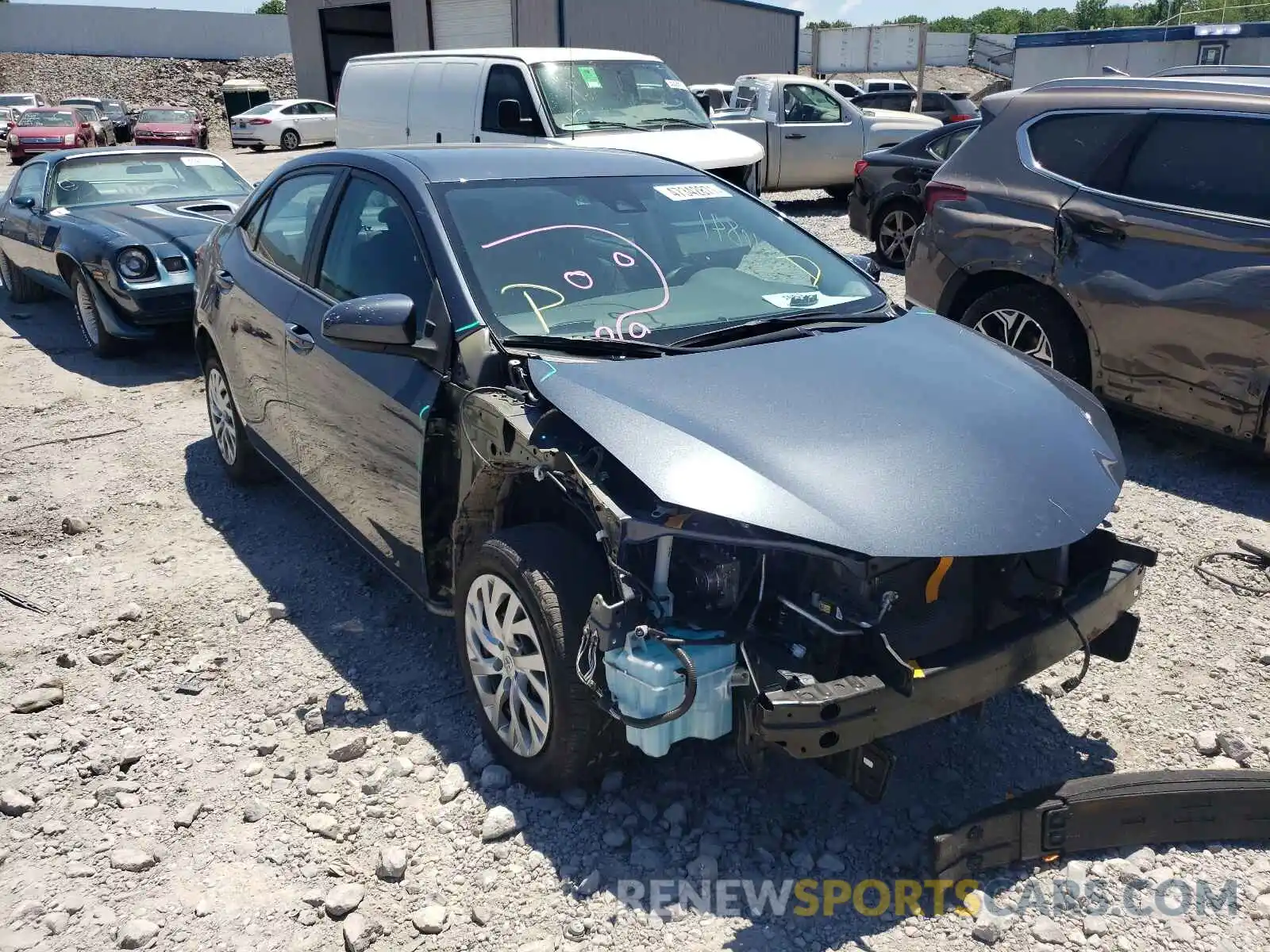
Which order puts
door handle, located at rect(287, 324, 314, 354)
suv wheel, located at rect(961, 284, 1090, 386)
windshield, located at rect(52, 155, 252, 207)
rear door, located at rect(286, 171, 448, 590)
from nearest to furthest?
rear door, located at rect(286, 171, 448, 590)
door handle, located at rect(287, 324, 314, 354)
suv wheel, located at rect(961, 284, 1090, 386)
windshield, located at rect(52, 155, 252, 207)

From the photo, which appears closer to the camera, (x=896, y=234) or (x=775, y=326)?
(x=775, y=326)

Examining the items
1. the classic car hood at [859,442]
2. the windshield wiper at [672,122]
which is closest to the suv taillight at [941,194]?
the classic car hood at [859,442]

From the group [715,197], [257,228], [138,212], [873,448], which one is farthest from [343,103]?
[873,448]

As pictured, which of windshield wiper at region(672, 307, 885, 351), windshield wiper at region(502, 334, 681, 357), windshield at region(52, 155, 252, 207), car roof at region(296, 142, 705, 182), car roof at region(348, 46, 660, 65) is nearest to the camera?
windshield wiper at region(502, 334, 681, 357)

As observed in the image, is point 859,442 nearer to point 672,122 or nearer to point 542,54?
point 672,122

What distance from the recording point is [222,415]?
539cm

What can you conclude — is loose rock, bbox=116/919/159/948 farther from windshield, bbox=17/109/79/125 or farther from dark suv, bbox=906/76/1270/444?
windshield, bbox=17/109/79/125

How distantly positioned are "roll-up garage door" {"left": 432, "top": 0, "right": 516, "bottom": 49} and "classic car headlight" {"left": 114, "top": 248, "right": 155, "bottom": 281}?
64.1 ft

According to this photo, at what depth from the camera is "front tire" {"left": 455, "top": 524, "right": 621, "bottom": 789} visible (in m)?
2.76

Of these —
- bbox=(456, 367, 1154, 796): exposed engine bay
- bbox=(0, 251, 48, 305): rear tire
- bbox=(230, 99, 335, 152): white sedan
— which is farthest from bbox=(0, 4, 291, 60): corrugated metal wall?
bbox=(456, 367, 1154, 796): exposed engine bay

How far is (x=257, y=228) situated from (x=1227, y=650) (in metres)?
4.36

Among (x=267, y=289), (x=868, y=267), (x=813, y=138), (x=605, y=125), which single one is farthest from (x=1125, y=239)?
(x=813, y=138)

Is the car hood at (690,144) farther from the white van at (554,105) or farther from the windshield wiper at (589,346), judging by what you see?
the windshield wiper at (589,346)

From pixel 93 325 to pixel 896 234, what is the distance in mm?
7317
